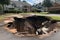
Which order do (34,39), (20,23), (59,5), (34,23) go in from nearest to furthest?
(34,39) → (20,23) → (34,23) → (59,5)

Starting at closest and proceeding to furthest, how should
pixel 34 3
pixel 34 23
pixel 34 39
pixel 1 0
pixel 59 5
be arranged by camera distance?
pixel 34 39 → pixel 34 23 → pixel 1 0 → pixel 59 5 → pixel 34 3

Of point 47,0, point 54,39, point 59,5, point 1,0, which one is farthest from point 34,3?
point 54,39

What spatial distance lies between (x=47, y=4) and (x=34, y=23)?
171 feet

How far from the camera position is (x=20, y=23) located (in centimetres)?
2858

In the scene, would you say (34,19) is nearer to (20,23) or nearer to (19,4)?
(20,23)

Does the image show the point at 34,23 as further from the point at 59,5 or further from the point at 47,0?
the point at 47,0

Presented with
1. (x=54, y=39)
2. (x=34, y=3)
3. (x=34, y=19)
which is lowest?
(x=34, y=3)

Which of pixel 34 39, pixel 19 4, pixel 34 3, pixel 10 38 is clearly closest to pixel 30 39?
pixel 34 39

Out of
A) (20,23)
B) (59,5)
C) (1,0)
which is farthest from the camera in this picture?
(59,5)

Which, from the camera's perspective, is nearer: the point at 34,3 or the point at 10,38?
the point at 10,38

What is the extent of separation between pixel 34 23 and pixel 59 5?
33.9 metres

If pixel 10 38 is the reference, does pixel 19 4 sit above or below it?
below

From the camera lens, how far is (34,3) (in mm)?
111875

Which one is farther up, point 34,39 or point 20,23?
point 34,39
